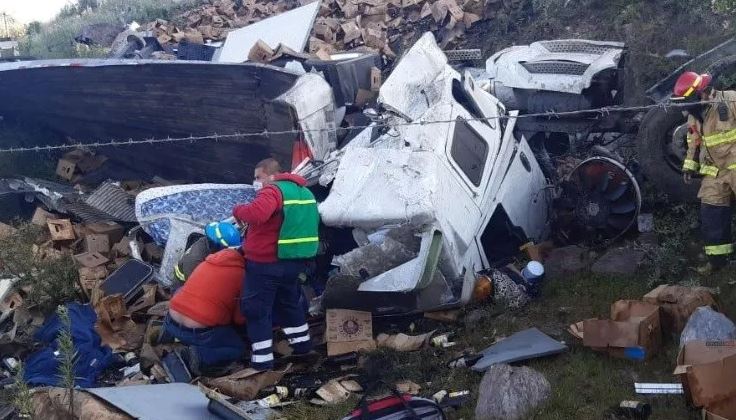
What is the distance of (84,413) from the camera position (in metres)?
3.88

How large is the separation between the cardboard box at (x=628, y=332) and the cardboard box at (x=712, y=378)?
0.56 m

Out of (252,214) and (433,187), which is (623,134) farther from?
(252,214)

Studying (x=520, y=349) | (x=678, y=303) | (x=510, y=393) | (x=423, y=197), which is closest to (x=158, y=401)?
(x=510, y=393)

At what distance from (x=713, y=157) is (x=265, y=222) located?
3215 mm

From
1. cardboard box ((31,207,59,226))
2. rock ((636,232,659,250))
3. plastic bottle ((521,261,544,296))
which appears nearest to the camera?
plastic bottle ((521,261,544,296))

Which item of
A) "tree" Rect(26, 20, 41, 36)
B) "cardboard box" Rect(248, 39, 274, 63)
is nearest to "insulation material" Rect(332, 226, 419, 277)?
"cardboard box" Rect(248, 39, 274, 63)

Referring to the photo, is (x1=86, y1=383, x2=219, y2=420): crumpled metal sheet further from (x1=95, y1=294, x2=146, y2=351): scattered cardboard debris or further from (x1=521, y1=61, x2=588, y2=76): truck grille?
(x1=521, y1=61, x2=588, y2=76): truck grille

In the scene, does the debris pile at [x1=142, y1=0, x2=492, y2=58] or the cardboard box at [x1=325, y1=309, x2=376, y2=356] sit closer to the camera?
the cardboard box at [x1=325, y1=309, x2=376, y2=356]

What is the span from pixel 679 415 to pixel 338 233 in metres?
2.60

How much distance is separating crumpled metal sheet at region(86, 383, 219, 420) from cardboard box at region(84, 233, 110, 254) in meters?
2.95

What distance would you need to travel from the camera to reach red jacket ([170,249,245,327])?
17.1 feet

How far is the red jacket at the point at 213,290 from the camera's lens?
17.1 feet

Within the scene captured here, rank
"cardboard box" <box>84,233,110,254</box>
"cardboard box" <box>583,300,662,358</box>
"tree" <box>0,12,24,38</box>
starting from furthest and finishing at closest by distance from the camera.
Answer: "tree" <box>0,12,24,38</box> < "cardboard box" <box>84,233,110,254</box> < "cardboard box" <box>583,300,662,358</box>

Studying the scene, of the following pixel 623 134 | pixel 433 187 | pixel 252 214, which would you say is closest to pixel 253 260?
pixel 252 214
